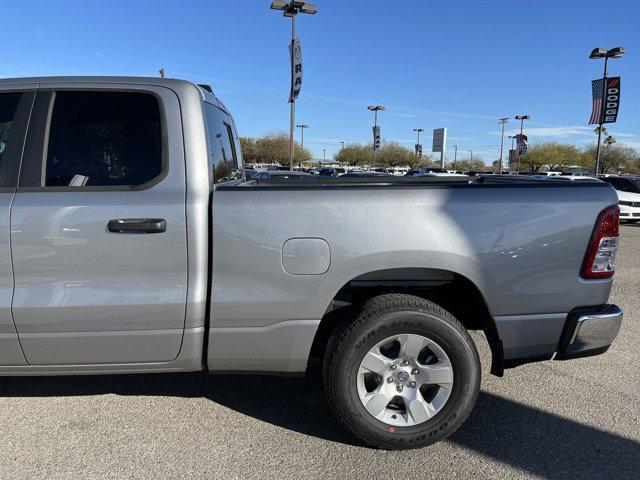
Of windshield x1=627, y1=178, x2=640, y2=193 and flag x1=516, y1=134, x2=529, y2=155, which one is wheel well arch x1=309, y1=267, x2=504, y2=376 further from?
flag x1=516, y1=134, x2=529, y2=155

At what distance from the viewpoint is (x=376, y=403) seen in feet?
9.35

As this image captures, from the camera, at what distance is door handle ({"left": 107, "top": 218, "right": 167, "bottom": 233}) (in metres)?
2.62

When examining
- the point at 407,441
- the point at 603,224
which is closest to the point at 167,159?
the point at 407,441

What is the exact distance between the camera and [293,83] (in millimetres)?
18000

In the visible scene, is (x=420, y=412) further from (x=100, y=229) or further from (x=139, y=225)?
(x=100, y=229)

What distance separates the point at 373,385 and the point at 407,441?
35 centimetres

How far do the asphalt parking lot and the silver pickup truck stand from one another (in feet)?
0.90

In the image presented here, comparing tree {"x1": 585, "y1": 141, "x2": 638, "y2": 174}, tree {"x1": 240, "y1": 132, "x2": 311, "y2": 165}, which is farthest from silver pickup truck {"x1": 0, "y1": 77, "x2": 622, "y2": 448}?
tree {"x1": 585, "y1": 141, "x2": 638, "y2": 174}

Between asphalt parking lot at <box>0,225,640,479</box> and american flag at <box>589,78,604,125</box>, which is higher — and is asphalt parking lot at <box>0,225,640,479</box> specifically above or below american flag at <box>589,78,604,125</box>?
below

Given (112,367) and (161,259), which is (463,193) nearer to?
(161,259)

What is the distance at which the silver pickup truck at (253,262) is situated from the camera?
263cm

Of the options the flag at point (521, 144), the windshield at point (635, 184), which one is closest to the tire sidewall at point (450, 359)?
the windshield at point (635, 184)

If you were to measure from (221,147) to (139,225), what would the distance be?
0.96m

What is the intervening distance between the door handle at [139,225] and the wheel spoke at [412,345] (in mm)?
1419
